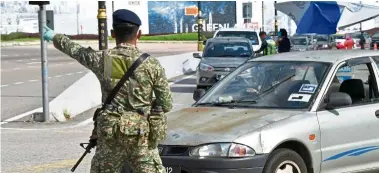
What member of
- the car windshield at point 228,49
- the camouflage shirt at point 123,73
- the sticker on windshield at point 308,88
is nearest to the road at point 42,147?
the sticker on windshield at point 308,88

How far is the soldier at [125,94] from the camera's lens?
5.04 metres

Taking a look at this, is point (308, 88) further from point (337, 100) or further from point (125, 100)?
point (125, 100)

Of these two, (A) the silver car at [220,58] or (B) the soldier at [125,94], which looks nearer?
(B) the soldier at [125,94]

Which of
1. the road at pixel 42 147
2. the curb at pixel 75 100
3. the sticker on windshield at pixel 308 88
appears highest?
the sticker on windshield at pixel 308 88

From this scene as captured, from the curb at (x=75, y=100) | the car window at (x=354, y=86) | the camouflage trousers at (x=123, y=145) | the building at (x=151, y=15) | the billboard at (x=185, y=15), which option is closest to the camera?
the camouflage trousers at (x=123, y=145)

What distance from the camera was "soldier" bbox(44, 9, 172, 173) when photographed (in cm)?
504

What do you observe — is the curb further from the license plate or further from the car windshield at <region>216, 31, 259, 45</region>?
the car windshield at <region>216, 31, 259, 45</region>

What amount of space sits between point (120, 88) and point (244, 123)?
199cm

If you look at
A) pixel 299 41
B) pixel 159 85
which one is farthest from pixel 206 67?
pixel 299 41

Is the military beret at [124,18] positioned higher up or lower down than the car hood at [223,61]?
higher up

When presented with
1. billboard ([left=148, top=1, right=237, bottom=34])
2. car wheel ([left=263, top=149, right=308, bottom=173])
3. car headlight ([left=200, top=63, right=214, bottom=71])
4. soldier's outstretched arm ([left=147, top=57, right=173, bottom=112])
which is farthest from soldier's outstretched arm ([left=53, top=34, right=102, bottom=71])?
billboard ([left=148, top=1, right=237, bottom=34])

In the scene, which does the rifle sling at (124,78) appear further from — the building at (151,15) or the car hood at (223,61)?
the building at (151,15)

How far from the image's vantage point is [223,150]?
6.46 metres

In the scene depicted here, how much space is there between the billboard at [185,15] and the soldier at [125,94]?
8893 centimetres
